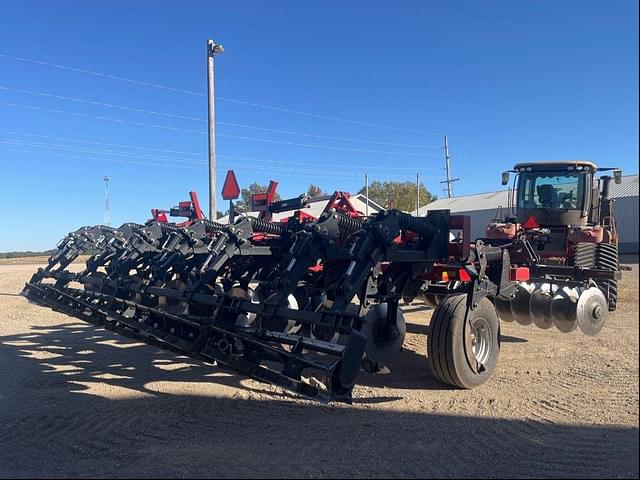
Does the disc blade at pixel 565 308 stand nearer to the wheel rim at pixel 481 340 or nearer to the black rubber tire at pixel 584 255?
the black rubber tire at pixel 584 255

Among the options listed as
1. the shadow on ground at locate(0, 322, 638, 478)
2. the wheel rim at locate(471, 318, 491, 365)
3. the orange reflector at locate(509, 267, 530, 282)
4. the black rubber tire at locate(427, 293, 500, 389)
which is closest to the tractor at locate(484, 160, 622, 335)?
the orange reflector at locate(509, 267, 530, 282)

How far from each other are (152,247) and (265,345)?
11.7ft

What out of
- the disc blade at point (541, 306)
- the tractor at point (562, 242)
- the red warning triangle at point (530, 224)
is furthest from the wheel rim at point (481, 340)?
the red warning triangle at point (530, 224)

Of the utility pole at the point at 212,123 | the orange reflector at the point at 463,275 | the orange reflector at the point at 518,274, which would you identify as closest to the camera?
the orange reflector at the point at 463,275

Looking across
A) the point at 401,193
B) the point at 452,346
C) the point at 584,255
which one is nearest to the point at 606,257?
the point at 584,255

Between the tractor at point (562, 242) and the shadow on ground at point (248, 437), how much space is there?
9.45ft

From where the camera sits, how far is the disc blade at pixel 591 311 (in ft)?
24.5

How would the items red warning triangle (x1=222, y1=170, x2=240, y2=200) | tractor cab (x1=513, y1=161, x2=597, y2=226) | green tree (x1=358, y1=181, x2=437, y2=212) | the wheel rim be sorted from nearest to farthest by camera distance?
the wheel rim, red warning triangle (x1=222, y1=170, x2=240, y2=200), tractor cab (x1=513, y1=161, x2=597, y2=226), green tree (x1=358, y1=181, x2=437, y2=212)

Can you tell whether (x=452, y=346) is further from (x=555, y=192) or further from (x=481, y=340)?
(x=555, y=192)

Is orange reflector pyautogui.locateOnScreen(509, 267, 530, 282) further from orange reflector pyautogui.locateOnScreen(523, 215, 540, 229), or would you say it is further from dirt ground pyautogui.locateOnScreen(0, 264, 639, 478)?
orange reflector pyautogui.locateOnScreen(523, 215, 540, 229)

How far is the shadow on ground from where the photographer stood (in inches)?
144

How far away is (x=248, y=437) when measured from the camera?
4.33 m

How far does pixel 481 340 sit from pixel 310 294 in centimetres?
210

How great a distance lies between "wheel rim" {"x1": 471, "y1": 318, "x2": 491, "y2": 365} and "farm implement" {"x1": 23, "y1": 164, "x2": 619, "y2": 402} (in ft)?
0.05
